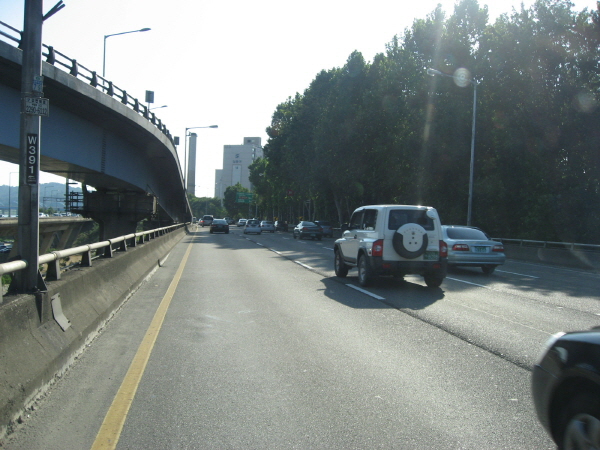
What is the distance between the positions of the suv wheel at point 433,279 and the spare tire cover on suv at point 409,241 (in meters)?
0.84

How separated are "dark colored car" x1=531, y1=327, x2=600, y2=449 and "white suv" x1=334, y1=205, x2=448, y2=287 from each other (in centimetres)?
910

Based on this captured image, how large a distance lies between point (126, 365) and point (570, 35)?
34.8 m

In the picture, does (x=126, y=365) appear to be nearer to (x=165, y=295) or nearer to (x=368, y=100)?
(x=165, y=295)

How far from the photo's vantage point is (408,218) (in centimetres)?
1323

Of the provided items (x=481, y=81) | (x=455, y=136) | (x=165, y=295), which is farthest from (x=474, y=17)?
(x=165, y=295)

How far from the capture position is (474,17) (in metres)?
43.0

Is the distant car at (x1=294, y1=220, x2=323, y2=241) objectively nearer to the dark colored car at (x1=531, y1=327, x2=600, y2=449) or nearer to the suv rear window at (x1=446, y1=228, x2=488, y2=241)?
the suv rear window at (x1=446, y1=228, x2=488, y2=241)

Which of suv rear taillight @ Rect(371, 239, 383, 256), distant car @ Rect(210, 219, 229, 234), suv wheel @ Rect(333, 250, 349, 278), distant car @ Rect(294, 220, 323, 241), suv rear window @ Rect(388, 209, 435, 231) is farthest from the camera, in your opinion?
distant car @ Rect(210, 219, 229, 234)

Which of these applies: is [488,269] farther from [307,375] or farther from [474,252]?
[307,375]

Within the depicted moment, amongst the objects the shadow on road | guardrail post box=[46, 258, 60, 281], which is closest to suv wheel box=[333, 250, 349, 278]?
the shadow on road

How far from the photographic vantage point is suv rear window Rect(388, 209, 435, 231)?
13.2m

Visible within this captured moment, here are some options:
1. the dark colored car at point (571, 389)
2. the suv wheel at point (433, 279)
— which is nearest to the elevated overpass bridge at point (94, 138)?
the suv wheel at point (433, 279)

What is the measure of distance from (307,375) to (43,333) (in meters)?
2.64

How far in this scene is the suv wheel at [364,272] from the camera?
13.3 m
